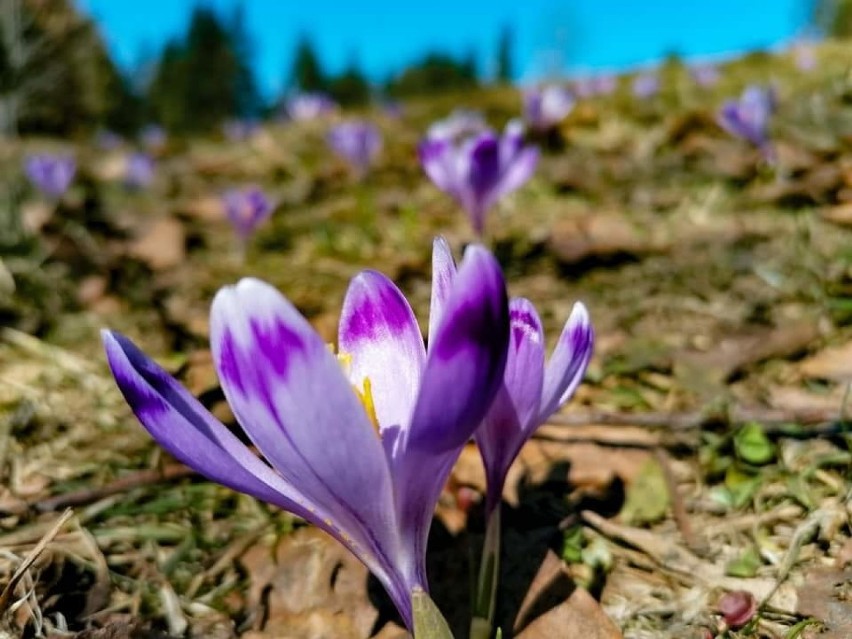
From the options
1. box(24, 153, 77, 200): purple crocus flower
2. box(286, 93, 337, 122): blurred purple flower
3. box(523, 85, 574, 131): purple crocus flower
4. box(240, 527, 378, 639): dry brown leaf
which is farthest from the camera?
box(286, 93, 337, 122): blurred purple flower

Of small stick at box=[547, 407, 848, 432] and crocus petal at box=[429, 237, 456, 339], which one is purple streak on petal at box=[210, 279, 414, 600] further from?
small stick at box=[547, 407, 848, 432]

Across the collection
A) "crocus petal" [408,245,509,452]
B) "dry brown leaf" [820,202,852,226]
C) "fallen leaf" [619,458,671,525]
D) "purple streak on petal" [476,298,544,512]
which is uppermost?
"crocus petal" [408,245,509,452]

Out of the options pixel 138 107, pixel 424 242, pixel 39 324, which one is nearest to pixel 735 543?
pixel 39 324

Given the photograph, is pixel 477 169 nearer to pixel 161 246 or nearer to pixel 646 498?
pixel 161 246

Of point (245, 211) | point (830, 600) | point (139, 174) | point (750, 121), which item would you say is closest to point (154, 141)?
point (139, 174)

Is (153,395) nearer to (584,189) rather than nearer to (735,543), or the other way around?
(735,543)

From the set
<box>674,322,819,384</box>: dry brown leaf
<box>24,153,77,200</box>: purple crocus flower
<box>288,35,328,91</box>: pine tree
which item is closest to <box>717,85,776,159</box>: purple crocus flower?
<box>674,322,819,384</box>: dry brown leaf
